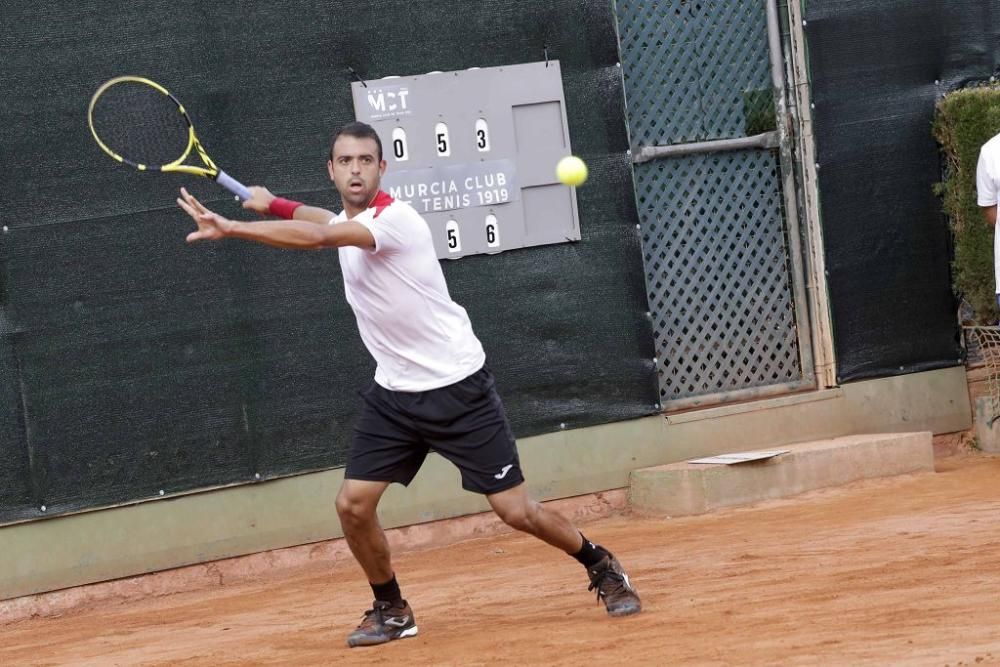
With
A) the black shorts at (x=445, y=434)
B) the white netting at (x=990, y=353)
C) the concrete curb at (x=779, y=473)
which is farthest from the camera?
the white netting at (x=990, y=353)

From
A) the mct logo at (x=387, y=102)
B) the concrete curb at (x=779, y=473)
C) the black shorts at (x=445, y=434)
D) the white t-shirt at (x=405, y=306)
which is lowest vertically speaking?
the concrete curb at (x=779, y=473)

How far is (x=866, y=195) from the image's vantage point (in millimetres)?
8727

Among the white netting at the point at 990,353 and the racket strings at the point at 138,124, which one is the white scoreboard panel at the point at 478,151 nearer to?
the racket strings at the point at 138,124

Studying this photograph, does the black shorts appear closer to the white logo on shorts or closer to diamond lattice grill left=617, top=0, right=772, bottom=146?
the white logo on shorts

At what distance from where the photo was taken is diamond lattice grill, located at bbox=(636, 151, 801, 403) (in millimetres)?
8367

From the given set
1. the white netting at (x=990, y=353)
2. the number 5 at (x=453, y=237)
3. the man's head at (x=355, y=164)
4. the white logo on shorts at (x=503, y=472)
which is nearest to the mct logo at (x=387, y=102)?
the number 5 at (x=453, y=237)

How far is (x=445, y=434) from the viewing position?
5402 millimetres

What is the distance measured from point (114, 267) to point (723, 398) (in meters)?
3.53

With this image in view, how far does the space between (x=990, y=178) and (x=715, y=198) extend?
4.99 ft

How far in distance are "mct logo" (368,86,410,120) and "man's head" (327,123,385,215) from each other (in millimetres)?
2417

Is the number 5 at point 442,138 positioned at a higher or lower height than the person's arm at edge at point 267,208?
higher

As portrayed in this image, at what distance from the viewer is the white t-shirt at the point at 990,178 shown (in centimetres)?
795

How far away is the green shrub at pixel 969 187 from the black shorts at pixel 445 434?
4.22 meters

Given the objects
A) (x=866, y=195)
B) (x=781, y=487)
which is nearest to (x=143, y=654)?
(x=781, y=487)
